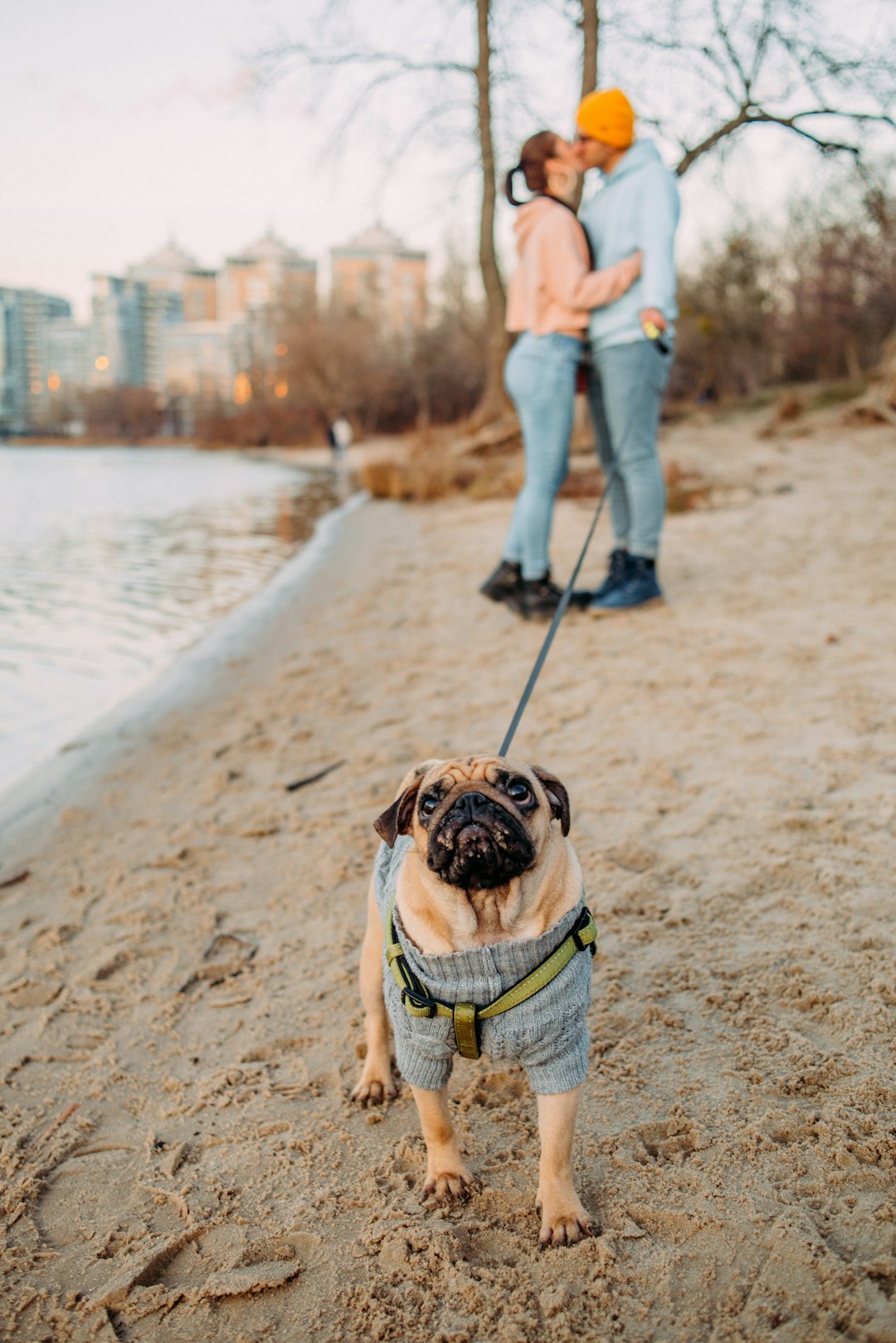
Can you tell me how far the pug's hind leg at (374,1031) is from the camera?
91.4 inches

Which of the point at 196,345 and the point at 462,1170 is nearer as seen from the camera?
the point at 462,1170

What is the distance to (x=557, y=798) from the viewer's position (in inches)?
82.7

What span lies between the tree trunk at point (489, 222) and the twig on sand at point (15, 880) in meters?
15.2

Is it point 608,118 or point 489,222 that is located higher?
point 489,222

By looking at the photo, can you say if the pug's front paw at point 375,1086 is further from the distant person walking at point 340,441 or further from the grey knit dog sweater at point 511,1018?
the distant person walking at point 340,441

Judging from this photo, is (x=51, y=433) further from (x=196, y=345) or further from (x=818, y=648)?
(x=818, y=648)

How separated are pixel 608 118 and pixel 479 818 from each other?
15.8 ft

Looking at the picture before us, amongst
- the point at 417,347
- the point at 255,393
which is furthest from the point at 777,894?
the point at 255,393

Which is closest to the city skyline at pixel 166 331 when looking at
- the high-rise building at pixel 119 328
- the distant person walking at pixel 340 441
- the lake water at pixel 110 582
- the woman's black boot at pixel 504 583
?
the high-rise building at pixel 119 328

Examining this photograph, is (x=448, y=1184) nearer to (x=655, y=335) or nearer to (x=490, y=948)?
(x=490, y=948)

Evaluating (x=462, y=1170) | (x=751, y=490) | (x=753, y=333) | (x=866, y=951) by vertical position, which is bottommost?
(x=462, y=1170)

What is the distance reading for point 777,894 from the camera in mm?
2943

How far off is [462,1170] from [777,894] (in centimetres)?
144

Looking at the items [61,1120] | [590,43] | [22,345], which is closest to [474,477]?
[590,43]
